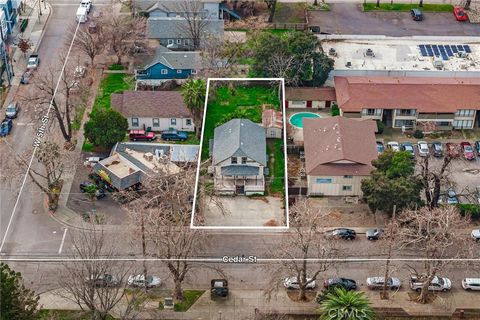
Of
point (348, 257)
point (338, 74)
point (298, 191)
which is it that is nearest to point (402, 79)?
point (338, 74)

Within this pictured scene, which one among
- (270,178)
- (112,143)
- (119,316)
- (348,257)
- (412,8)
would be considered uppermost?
(412,8)

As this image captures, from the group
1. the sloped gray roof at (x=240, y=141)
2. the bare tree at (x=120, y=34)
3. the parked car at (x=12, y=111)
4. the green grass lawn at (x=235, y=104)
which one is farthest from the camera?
the bare tree at (x=120, y=34)

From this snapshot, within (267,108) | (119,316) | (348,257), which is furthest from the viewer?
(267,108)

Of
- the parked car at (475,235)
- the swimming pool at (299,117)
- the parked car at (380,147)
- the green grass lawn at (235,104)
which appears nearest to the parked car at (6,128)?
the green grass lawn at (235,104)

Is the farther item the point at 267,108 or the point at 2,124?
the point at 2,124

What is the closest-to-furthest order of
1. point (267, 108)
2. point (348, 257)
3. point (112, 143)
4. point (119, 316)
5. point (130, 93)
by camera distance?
1. point (119, 316)
2. point (348, 257)
3. point (267, 108)
4. point (112, 143)
5. point (130, 93)

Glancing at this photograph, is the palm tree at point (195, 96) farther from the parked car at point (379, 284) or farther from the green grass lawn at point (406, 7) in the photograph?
the green grass lawn at point (406, 7)

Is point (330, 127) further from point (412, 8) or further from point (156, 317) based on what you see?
point (412, 8)

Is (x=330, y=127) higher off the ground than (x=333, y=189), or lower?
higher
